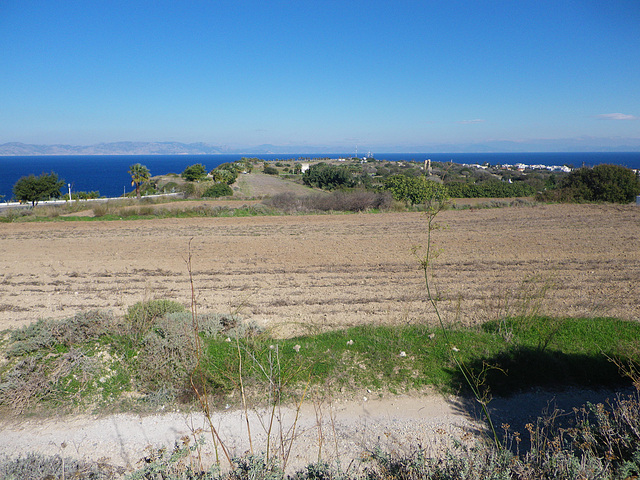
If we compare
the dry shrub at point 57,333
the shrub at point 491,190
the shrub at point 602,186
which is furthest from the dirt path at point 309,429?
the shrub at point 491,190

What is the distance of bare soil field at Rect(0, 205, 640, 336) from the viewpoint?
941 cm

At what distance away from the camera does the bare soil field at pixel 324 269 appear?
30.9ft

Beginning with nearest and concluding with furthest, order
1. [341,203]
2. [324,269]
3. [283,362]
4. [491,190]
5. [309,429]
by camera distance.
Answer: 1. [309,429]
2. [283,362]
3. [324,269]
4. [341,203]
5. [491,190]

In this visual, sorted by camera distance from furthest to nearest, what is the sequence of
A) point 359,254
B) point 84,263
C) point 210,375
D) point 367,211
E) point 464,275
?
point 367,211 → point 359,254 → point 84,263 → point 464,275 → point 210,375

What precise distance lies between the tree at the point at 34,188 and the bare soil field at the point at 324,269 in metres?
18.1

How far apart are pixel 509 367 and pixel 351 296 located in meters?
5.04

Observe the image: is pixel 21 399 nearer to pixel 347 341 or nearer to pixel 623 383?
pixel 347 341

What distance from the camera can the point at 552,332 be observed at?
6.53 metres

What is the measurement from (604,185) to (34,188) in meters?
49.1

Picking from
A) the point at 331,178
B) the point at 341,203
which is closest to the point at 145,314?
the point at 341,203

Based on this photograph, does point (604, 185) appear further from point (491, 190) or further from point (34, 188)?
point (34, 188)

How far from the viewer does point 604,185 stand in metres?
31.7

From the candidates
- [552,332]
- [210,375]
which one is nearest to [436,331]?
[552,332]

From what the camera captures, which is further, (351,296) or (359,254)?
(359,254)
